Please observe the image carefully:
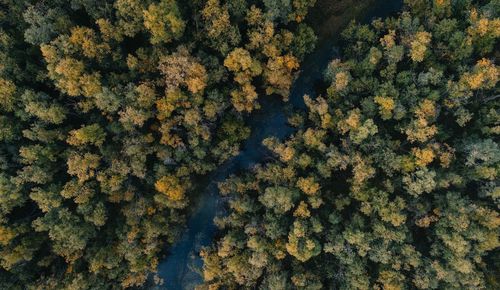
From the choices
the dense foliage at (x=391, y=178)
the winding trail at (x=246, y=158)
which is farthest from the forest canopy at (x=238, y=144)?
the winding trail at (x=246, y=158)

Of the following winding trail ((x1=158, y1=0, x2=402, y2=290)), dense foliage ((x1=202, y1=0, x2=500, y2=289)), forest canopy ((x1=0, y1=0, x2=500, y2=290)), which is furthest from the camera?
winding trail ((x1=158, y1=0, x2=402, y2=290))

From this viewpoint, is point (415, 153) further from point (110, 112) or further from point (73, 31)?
point (73, 31)

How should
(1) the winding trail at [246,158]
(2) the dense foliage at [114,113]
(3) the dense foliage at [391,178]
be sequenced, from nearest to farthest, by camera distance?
(2) the dense foliage at [114,113]
(3) the dense foliage at [391,178]
(1) the winding trail at [246,158]

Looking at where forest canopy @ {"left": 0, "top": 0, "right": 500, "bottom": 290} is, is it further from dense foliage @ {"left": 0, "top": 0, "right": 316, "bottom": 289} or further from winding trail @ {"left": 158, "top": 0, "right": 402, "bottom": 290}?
winding trail @ {"left": 158, "top": 0, "right": 402, "bottom": 290}

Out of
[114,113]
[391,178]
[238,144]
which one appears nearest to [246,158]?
[238,144]

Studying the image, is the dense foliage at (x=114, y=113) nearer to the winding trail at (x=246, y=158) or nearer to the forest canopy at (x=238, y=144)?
the forest canopy at (x=238, y=144)

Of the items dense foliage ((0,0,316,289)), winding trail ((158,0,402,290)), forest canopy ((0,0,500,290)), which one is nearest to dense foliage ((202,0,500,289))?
forest canopy ((0,0,500,290))
